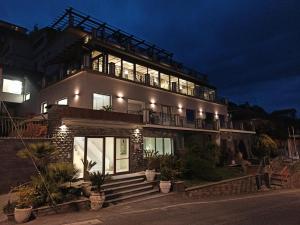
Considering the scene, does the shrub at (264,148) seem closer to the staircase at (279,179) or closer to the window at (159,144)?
the staircase at (279,179)

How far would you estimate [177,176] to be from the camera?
615 inches

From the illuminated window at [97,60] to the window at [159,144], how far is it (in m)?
6.62

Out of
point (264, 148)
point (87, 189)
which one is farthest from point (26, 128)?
point (264, 148)

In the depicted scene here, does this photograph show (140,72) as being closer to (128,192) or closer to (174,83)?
(174,83)

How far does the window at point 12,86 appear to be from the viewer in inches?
901

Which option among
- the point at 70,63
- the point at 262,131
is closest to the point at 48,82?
the point at 70,63

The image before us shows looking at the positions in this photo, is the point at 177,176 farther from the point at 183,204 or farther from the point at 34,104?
the point at 34,104

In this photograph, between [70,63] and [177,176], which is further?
[70,63]

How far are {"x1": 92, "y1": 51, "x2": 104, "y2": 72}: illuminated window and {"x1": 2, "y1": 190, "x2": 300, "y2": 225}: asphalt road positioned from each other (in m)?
11.3

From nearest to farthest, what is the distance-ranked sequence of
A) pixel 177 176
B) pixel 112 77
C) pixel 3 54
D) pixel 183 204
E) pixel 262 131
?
1. pixel 183 204
2. pixel 177 176
3. pixel 112 77
4. pixel 3 54
5. pixel 262 131

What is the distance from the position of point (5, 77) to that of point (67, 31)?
→ 757 centimetres

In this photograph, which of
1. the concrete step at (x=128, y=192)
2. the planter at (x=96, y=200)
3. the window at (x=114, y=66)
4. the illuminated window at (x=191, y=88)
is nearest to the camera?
the planter at (x=96, y=200)

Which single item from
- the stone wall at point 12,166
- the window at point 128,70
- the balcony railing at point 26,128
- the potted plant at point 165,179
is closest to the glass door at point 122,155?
the potted plant at point 165,179

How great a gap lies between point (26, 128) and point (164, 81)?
15.0 meters
